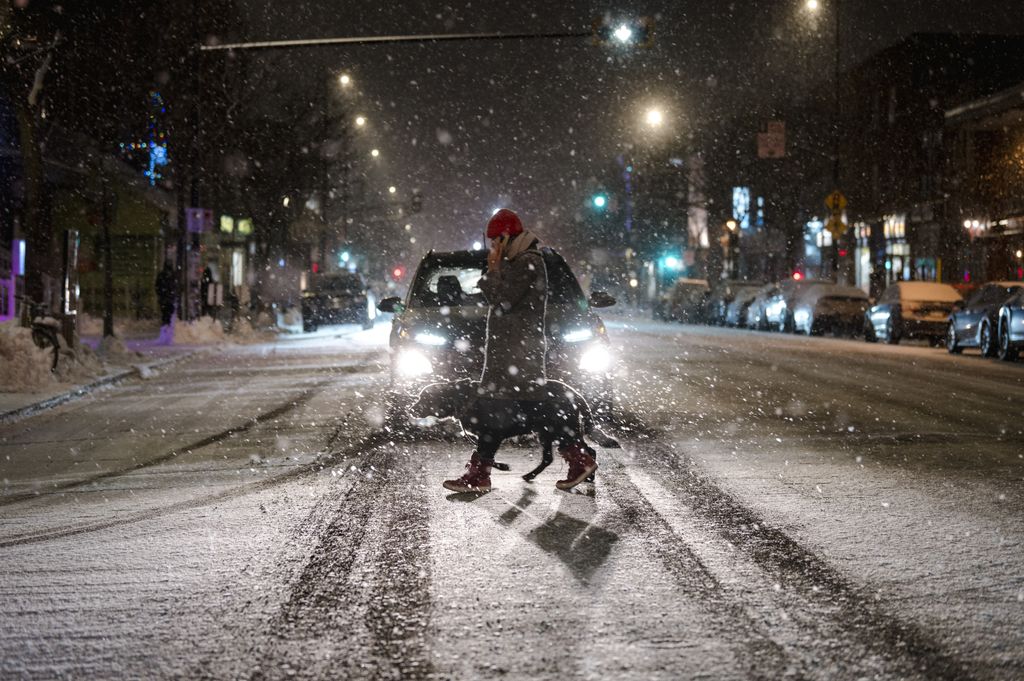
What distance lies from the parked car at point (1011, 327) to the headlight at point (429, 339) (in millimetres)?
16022

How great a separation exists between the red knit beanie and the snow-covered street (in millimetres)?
1655

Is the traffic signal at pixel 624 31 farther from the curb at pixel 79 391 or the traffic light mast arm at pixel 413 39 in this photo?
the curb at pixel 79 391

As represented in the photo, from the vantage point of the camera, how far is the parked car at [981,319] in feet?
76.2

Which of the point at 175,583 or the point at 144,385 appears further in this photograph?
the point at 144,385

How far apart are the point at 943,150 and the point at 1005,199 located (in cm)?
966

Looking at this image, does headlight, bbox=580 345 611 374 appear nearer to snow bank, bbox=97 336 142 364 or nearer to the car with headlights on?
the car with headlights on

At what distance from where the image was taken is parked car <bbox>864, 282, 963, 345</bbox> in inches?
1147

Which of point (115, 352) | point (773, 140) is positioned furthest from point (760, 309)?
point (115, 352)

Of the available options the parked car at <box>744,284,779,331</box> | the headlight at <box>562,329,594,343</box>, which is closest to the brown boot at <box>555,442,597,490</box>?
the headlight at <box>562,329,594,343</box>

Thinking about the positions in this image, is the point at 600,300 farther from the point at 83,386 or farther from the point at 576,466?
the point at 83,386

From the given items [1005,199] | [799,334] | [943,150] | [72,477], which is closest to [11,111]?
[72,477]

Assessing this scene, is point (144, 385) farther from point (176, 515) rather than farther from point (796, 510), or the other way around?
point (796, 510)

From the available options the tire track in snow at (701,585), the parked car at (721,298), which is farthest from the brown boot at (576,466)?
the parked car at (721,298)

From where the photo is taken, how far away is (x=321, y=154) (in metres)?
43.8
